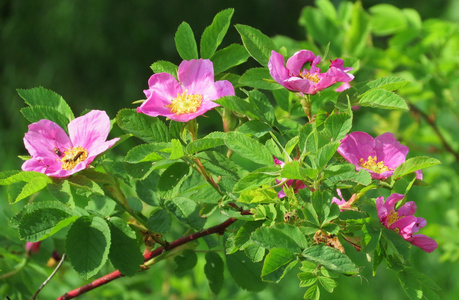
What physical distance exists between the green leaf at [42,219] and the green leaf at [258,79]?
278 millimetres

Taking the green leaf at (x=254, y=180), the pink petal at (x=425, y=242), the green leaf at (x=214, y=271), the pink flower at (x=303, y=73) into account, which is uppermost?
the pink flower at (x=303, y=73)

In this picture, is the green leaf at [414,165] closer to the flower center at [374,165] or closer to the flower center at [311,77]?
the flower center at [374,165]

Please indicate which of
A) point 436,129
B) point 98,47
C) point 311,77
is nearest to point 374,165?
point 311,77

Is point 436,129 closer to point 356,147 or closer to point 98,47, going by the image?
point 356,147

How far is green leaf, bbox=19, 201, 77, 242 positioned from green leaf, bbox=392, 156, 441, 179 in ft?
1.30

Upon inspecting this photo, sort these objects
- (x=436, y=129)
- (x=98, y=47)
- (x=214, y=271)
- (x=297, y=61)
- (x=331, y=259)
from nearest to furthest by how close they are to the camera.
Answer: (x=331, y=259) → (x=297, y=61) → (x=214, y=271) → (x=436, y=129) → (x=98, y=47)

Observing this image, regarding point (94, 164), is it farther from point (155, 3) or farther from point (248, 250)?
point (155, 3)

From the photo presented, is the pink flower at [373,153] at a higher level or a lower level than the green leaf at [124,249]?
higher

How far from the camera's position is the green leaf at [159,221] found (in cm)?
81

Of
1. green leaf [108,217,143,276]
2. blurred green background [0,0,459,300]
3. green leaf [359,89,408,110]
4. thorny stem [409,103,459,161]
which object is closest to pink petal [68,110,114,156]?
green leaf [108,217,143,276]

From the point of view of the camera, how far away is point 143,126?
741 millimetres

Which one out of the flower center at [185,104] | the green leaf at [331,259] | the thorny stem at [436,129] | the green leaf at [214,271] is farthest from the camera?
the thorny stem at [436,129]

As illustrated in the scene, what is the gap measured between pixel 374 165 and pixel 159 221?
29 centimetres

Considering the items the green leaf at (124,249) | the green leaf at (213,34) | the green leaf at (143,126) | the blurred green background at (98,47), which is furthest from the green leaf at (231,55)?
the blurred green background at (98,47)
